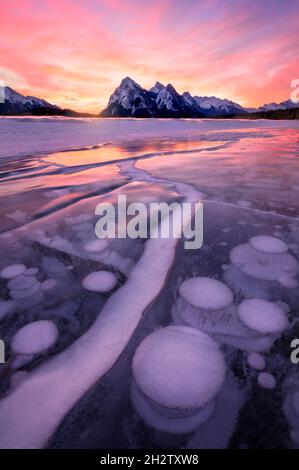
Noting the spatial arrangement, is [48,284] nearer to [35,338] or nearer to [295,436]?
[35,338]

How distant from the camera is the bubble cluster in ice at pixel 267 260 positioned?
4.34 ft

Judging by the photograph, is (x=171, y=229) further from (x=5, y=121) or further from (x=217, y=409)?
(x=5, y=121)

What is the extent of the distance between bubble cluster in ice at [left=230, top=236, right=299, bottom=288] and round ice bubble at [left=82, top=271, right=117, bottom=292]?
69 cm

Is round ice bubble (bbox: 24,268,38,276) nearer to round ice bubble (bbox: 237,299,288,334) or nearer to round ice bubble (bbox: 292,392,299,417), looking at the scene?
round ice bubble (bbox: 237,299,288,334)

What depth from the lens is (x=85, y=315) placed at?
3.62ft

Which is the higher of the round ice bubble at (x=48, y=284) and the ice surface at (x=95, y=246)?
the ice surface at (x=95, y=246)

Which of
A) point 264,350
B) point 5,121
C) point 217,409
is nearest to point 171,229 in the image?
point 264,350

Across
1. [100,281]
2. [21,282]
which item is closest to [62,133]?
[21,282]

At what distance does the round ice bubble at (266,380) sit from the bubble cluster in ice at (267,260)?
543mm

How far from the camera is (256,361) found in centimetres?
89

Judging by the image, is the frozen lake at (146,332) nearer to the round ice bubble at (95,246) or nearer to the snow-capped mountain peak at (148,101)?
the round ice bubble at (95,246)

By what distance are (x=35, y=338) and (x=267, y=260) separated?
4.06 feet

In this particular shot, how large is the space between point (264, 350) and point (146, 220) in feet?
4.24

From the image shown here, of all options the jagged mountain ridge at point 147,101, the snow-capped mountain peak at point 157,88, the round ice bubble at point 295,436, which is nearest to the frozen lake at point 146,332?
the round ice bubble at point 295,436
